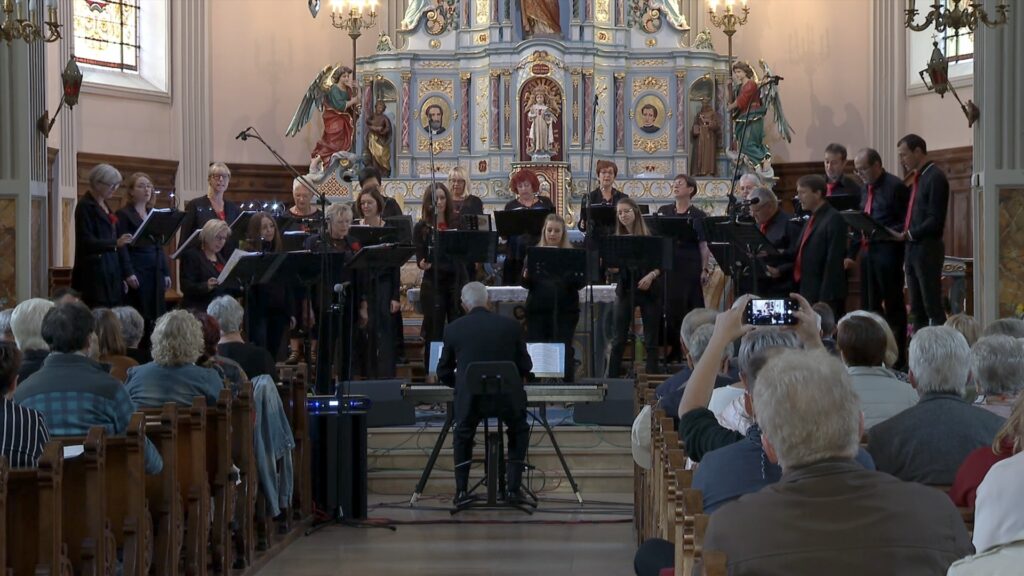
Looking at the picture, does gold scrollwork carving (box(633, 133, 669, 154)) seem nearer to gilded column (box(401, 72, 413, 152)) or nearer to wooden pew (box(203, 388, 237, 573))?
gilded column (box(401, 72, 413, 152))

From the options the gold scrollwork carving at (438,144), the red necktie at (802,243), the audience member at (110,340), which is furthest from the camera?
the gold scrollwork carving at (438,144)

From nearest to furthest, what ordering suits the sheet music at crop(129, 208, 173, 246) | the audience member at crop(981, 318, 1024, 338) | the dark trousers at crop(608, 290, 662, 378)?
the audience member at crop(981, 318, 1024, 338), the sheet music at crop(129, 208, 173, 246), the dark trousers at crop(608, 290, 662, 378)

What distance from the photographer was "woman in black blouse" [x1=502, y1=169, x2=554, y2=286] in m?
11.1

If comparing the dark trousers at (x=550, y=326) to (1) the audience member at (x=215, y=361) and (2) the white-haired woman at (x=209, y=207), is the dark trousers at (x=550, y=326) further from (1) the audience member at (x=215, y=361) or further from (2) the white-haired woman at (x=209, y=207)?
(1) the audience member at (x=215, y=361)

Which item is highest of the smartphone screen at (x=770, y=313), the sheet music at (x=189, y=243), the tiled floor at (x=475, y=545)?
the sheet music at (x=189, y=243)

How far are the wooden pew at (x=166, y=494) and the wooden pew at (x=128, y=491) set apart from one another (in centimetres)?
21

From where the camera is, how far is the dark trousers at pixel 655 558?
4738 millimetres

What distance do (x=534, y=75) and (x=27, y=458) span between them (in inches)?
476

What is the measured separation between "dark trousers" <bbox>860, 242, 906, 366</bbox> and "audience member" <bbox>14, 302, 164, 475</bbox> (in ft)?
19.6

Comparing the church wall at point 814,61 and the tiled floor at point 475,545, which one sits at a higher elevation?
the church wall at point 814,61

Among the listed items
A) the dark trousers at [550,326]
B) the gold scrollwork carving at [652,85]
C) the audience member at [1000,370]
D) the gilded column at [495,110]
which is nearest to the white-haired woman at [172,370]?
the audience member at [1000,370]

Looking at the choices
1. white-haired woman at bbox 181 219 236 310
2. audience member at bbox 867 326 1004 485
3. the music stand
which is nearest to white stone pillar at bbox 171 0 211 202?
white-haired woman at bbox 181 219 236 310

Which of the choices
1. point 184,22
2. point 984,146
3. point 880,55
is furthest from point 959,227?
point 184,22

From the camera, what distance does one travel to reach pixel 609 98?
16766 mm
